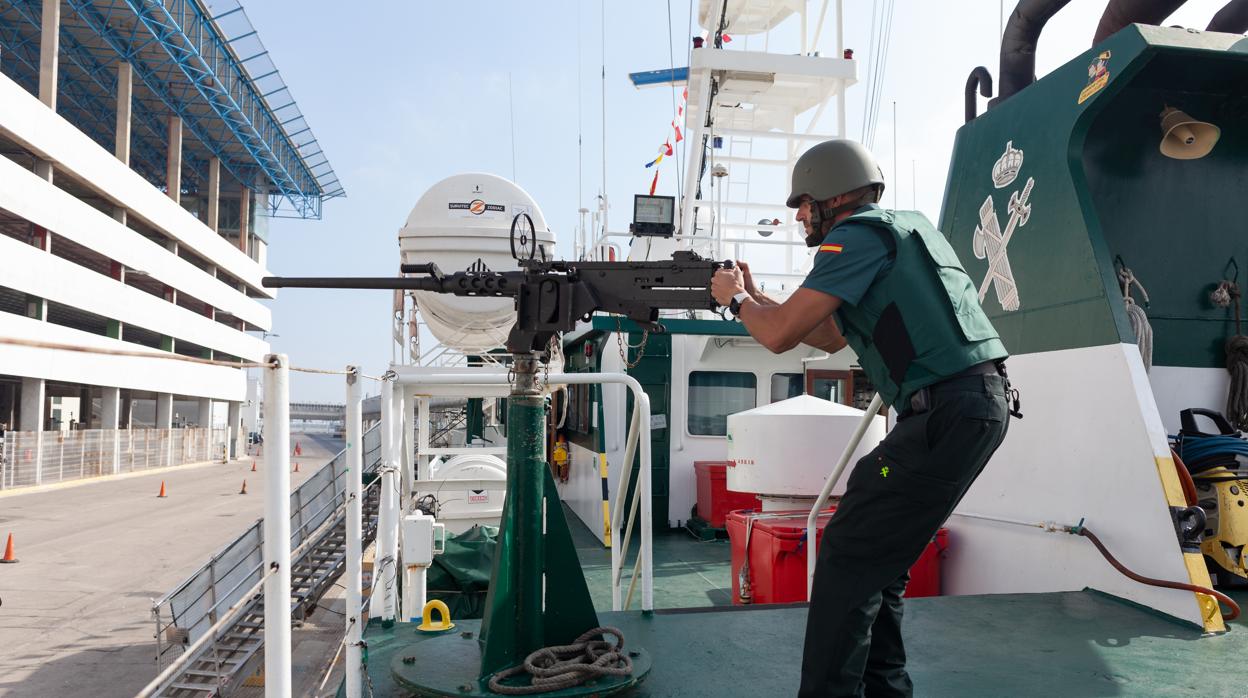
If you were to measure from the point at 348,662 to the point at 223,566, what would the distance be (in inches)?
220

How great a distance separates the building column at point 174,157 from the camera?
123 ft

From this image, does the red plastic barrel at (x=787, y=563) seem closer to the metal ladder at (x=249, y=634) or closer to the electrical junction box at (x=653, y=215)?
the metal ladder at (x=249, y=634)

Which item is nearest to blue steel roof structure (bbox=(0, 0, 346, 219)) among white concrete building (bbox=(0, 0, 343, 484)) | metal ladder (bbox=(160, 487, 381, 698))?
white concrete building (bbox=(0, 0, 343, 484))

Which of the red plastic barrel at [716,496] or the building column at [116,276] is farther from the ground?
the building column at [116,276]

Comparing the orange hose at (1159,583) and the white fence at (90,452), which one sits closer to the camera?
the orange hose at (1159,583)

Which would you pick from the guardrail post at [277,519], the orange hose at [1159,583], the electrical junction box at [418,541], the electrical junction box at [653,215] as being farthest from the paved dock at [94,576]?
the electrical junction box at [653,215]

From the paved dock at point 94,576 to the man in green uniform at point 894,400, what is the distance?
5.05ft

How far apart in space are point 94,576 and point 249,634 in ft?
19.6

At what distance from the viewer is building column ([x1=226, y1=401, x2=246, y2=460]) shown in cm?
4603

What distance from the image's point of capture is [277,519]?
1807mm

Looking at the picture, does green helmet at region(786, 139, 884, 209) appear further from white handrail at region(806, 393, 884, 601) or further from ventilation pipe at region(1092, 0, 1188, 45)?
ventilation pipe at region(1092, 0, 1188, 45)

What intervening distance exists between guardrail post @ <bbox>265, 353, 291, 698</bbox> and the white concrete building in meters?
22.5

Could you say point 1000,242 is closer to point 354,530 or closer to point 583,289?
point 583,289

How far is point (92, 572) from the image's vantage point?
11805mm
